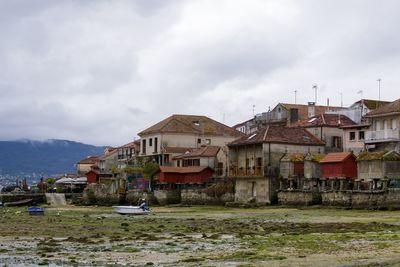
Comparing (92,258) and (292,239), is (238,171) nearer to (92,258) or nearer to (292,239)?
(292,239)

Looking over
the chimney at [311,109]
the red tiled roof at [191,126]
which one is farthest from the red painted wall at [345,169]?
the red tiled roof at [191,126]

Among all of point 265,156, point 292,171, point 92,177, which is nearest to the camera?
point 292,171

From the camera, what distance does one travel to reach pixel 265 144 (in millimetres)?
84688

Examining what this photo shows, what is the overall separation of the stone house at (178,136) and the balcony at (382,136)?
34.2 meters

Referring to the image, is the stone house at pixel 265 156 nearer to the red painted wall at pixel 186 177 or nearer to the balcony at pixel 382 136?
the red painted wall at pixel 186 177

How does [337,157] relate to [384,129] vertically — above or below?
below

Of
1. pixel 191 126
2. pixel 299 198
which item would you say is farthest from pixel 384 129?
pixel 191 126

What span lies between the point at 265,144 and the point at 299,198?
9959 millimetres

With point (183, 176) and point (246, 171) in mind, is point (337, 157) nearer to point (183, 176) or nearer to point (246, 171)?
point (246, 171)

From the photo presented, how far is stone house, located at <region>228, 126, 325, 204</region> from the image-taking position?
83.6 metres

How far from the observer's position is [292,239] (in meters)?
39.0

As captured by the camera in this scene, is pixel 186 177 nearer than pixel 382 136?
No

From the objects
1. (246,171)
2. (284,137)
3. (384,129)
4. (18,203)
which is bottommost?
(18,203)

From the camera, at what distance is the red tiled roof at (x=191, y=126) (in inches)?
4363
